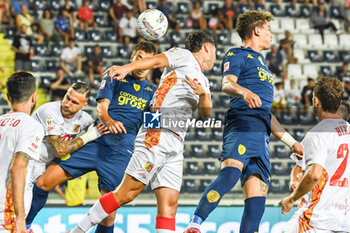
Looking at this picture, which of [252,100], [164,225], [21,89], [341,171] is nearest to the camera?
[21,89]

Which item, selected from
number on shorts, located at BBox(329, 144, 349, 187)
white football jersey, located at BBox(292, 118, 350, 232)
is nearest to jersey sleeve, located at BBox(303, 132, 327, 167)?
white football jersey, located at BBox(292, 118, 350, 232)

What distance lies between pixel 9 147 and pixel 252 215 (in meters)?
2.04

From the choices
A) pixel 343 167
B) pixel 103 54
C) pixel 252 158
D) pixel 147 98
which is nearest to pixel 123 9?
pixel 103 54

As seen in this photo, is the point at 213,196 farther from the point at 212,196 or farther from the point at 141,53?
the point at 141,53

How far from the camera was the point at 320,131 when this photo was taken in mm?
4137

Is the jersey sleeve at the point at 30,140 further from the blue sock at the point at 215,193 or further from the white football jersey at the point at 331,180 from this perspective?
the white football jersey at the point at 331,180

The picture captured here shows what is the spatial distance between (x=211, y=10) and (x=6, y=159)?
423 inches

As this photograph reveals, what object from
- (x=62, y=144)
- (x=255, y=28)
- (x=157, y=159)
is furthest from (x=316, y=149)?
(x=62, y=144)

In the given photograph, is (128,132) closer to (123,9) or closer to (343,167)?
(343,167)

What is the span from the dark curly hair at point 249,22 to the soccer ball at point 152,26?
3.90 feet

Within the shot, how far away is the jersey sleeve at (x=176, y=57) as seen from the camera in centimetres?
→ 501

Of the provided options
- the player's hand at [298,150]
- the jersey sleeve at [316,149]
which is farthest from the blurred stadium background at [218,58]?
the jersey sleeve at [316,149]

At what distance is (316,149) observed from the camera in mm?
4055

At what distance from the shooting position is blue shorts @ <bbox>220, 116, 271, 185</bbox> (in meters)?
4.84
